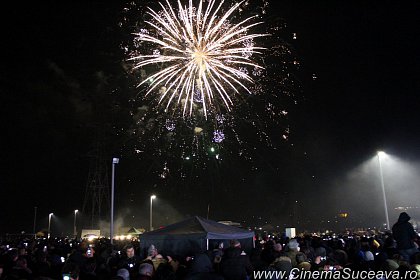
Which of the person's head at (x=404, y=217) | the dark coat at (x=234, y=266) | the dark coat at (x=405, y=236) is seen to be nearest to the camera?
the dark coat at (x=234, y=266)

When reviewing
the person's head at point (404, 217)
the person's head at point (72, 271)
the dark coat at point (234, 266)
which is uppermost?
the person's head at point (404, 217)

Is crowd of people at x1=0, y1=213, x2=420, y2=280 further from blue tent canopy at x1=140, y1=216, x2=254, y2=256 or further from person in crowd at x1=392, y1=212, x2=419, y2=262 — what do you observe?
blue tent canopy at x1=140, y1=216, x2=254, y2=256

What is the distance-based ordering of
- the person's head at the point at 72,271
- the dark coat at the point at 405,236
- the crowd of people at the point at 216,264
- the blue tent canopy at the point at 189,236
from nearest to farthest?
the person's head at the point at 72,271, the crowd of people at the point at 216,264, the dark coat at the point at 405,236, the blue tent canopy at the point at 189,236

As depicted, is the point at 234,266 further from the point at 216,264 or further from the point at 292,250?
the point at 292,250

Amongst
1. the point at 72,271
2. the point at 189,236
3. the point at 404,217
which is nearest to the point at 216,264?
the point at 189,236

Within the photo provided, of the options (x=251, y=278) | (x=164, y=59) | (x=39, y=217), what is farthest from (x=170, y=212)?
(x=251, y=278)

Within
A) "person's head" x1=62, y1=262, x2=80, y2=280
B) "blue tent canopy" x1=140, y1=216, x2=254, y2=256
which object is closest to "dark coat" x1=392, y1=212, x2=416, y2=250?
"blue tent canopy" x1=140, y1=216, x2=254, y2=256

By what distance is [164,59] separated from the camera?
27438mm

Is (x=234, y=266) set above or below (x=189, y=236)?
below

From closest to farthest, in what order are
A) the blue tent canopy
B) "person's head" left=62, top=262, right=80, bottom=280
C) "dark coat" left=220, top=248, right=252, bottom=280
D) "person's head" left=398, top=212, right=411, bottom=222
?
"person's head" left=62, top=262, right=80, bottom=280
"dark coat" left=220, top=248, right=252, bottom=280
"person's head" left=398, top=212, right=411, bottom=222
the blue tent canopy

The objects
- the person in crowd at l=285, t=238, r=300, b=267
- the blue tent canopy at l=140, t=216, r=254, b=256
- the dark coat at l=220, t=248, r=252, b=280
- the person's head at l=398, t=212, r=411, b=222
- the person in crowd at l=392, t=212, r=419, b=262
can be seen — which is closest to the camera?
the dark coat at l=220, t=248, r=252, b=280

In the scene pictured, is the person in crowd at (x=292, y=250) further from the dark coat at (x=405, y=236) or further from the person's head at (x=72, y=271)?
the person's head at (x=72, y=271)

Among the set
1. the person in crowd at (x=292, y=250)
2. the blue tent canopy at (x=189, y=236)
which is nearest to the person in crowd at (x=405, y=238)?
the person in crowd at (x=292, y=250)

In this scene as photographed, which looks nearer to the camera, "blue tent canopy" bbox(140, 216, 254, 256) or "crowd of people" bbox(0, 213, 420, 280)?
"crowd of people" bbox(0, 213, 420, 280)
